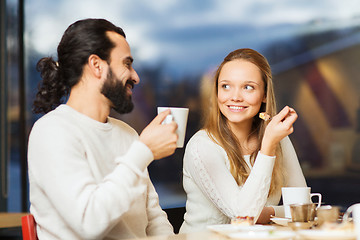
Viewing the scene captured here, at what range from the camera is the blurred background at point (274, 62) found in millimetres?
5215

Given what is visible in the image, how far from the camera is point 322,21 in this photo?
563cm

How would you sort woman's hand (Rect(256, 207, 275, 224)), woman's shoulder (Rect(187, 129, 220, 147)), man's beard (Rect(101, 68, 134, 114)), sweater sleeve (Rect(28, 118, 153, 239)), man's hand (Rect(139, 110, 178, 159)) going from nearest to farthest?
sweater sleeve (Rect(28, 118, 153, 239)), man's hand (Rect(139, 110, 178, 159)), man's beard (Rect(101, 68, 134, 114)), woman's hand (Rect(256, 207, 275, 224)), woman's shoulder (Rect(187, 129, 220, 147))

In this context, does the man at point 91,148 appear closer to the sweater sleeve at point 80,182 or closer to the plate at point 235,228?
the sweater sleeve at point 80,182

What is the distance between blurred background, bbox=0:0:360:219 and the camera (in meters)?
5.21

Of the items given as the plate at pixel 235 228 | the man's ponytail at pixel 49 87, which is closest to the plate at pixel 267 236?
the plate at pixel 235 228

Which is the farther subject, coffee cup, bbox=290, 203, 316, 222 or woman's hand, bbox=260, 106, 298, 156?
woman's hand, bbox=260, 106, 298, 156

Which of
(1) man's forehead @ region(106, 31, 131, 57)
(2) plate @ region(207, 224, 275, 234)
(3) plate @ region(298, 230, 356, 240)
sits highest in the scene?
(1) man's forehead @ region(106, 31, 131, 57)

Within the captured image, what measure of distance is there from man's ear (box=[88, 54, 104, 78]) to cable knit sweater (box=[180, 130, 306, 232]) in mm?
593

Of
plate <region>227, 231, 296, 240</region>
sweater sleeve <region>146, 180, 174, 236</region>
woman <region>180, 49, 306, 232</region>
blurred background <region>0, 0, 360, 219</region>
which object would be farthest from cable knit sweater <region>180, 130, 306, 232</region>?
blurred background <region>0, 0, 360, 219</region>

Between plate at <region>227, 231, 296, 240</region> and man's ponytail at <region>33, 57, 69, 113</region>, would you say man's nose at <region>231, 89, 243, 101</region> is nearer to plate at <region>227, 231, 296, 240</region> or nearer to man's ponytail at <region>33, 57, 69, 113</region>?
man's ponytail at <region>33, 57, 69, 113</region>

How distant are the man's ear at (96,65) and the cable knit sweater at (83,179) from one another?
15 centimetres

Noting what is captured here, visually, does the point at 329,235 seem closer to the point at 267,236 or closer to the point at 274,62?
the point at 267,236

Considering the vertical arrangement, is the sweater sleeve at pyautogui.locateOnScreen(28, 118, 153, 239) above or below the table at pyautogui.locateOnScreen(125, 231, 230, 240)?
above

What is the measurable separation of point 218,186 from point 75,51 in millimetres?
756
